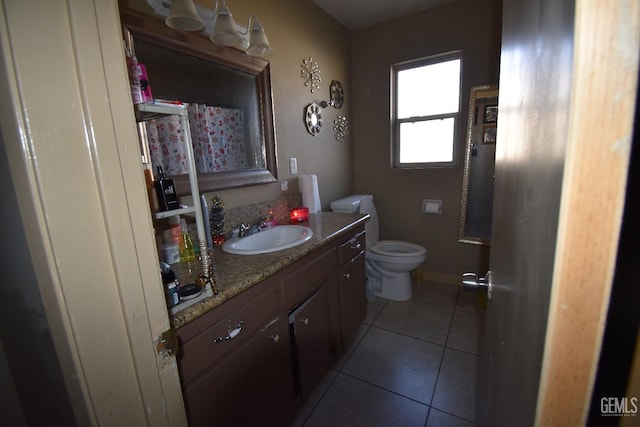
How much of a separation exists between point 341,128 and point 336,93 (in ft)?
1.06

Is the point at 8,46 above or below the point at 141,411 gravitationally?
above

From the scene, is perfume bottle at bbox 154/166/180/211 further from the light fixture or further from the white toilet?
the white toilet

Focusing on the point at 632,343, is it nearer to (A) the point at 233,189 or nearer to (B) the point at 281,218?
(A) the point at 233,189

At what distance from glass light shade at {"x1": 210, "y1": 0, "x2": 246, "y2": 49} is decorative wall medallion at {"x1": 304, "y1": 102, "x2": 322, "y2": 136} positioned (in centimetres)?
90

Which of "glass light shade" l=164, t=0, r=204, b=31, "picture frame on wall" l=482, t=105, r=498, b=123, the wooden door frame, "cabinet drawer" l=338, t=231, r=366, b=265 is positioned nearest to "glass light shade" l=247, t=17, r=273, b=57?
"glass light shade" l=164, t=0, r=204, b=31

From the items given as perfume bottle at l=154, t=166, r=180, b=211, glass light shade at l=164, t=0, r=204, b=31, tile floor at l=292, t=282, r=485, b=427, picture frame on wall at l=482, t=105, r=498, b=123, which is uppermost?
glass light shade at l=164, t=0, r=204, b=31

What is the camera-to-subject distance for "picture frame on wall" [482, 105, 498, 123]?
219 centimetres

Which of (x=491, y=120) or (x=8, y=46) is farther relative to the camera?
(x=491, y=120)

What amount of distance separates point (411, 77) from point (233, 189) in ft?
6.88

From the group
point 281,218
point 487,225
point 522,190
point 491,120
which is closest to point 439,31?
point 491,120

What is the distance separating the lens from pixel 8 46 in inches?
13.4

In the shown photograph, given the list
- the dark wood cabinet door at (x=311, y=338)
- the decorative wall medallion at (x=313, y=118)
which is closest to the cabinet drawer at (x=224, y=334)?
the dark wood cabinet door at (x=311, y=338)

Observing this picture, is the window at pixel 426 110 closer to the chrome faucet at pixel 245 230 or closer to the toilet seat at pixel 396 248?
the toilet seat at pixel 396 248

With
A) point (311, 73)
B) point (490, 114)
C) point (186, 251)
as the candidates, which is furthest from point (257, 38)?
point (490, 114)
